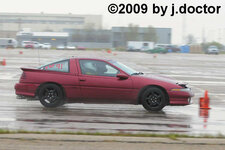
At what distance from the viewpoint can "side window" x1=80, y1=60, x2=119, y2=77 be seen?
28.9ft

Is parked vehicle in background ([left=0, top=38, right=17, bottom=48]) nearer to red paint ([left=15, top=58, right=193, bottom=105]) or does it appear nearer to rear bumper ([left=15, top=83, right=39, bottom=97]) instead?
rear bumper ([left=15, top=83, right=39, bottom=97])

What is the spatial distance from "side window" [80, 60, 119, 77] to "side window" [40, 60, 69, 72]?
38 cm

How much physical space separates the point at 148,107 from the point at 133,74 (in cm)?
89

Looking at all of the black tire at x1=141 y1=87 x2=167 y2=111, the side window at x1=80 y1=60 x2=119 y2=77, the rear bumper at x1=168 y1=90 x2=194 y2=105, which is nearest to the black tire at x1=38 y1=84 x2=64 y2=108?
the side window at x1=80 y1=60 x2=119 y2=77

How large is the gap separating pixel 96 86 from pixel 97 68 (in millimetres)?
477

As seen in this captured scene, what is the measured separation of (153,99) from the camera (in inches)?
343

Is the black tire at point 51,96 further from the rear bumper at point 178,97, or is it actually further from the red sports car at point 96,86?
the rear bumper at point 178,97

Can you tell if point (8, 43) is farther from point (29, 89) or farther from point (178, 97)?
point (178, 97)

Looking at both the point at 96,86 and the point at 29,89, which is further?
the point at 29,89

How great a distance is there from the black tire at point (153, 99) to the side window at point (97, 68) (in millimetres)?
905

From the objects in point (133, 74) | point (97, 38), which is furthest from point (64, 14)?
point (133, 74)

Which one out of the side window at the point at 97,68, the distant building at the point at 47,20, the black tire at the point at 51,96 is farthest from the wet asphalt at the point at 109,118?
the distant building at the point at 47,20

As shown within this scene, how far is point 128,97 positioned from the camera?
340 inches

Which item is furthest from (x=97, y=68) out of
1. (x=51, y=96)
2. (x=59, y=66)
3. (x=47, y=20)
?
(x=47, y=20)
